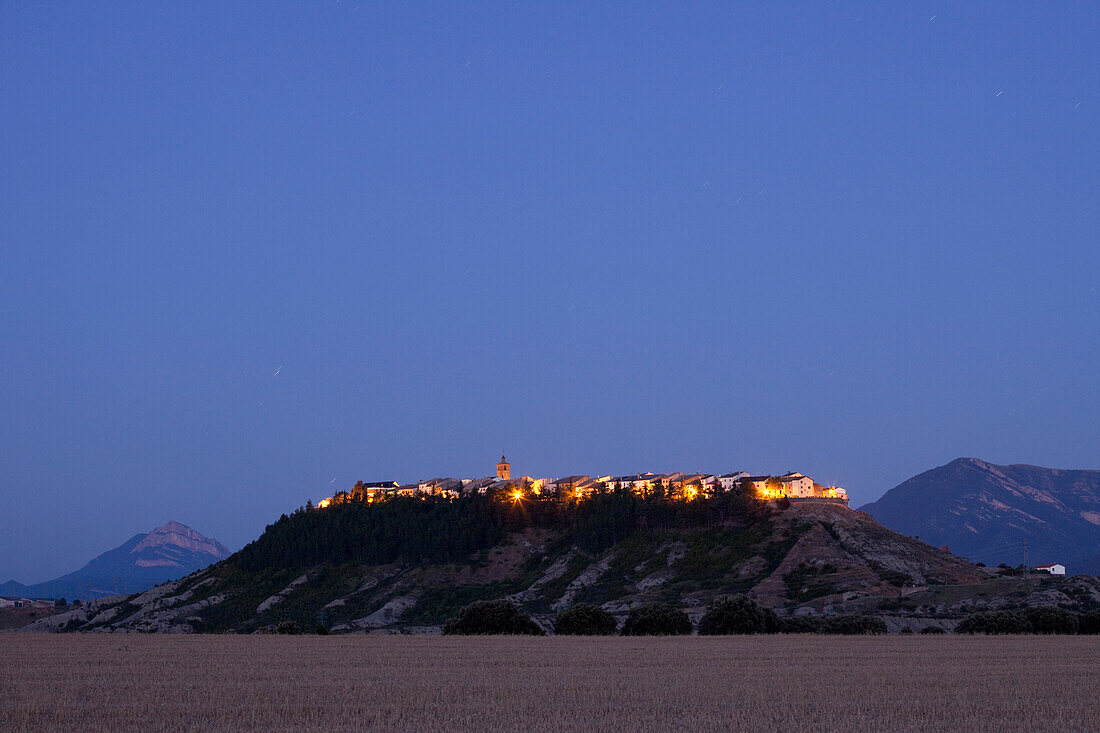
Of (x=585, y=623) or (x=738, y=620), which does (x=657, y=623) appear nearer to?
(x=738, y=620)

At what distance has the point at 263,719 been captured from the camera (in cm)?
2555

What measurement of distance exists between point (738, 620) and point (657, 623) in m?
5.35

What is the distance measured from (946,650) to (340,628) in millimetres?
107396

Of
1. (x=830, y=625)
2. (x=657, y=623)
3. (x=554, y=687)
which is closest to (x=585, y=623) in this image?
(x=657, y=623)

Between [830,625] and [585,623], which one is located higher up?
[585,623]

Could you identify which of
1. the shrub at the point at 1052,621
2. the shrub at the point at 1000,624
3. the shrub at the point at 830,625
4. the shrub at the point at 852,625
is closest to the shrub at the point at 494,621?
the shrub at the point at 830,625

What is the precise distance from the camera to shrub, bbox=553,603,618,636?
7724 cm

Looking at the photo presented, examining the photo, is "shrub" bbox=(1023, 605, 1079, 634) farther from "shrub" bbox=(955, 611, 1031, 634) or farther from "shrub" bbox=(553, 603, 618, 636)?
"shrub" bbox=(553, 603, 618, 636)

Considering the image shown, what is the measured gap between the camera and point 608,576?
545 ft

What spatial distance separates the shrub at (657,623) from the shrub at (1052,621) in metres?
22.1

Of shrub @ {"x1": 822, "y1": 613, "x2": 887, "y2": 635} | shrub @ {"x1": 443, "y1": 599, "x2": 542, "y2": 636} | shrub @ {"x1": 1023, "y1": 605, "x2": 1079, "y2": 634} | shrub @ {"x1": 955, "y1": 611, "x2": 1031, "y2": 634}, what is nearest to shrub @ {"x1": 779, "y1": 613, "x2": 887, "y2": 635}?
shrub @ {"x1": 822, "y1": 613, "x2": 887, "y2": 635}

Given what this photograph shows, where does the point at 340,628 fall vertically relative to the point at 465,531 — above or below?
below

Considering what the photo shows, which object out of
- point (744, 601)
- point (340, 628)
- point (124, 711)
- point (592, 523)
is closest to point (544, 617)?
point (340, 628)

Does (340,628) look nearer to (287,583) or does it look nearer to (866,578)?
(287,583)
